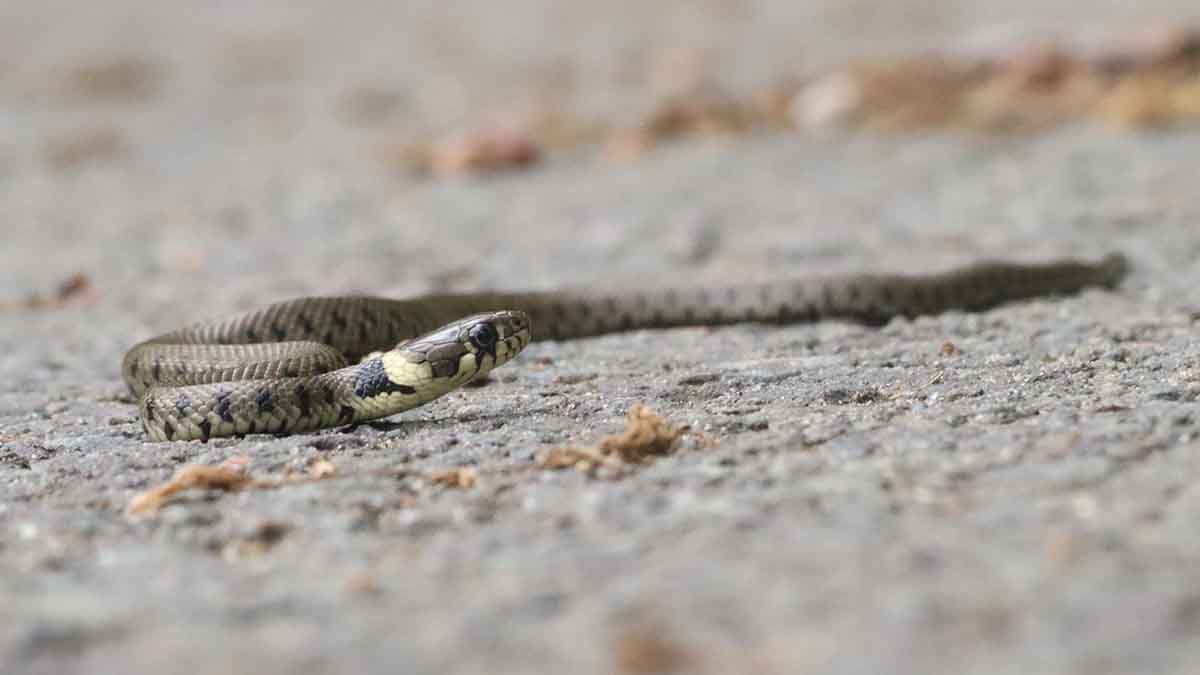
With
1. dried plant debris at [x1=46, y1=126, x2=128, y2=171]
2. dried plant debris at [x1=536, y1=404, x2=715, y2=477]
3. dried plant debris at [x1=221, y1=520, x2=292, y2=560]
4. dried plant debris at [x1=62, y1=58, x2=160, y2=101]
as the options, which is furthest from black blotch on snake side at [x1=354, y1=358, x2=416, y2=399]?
dried plant debris at [x1=62, y1=58, x2=160, y2=101]

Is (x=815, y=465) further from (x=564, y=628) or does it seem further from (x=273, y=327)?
(x=273, y=327)

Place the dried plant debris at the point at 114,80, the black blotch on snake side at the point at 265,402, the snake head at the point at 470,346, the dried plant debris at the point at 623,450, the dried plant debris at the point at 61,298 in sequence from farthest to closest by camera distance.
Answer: the dried plant debris at the point at 114,80 < the dried plant debris at the point at 61,298 < the snake head at the point at 470,346 < the black blotch on snake side at the point at 265,402 < the dried plant debris at the point at 623,450

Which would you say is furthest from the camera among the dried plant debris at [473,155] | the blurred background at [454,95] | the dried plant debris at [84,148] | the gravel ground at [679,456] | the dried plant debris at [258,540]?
the dried plant debris at [84,148]

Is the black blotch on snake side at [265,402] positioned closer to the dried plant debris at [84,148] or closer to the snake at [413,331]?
the snake at [413,331]

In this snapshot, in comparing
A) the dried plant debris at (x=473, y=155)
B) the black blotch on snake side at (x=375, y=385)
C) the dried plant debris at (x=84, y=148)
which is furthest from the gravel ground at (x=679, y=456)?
the dried plant debris at (x=84, y=148)

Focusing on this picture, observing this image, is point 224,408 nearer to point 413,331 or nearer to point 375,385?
point 375,385

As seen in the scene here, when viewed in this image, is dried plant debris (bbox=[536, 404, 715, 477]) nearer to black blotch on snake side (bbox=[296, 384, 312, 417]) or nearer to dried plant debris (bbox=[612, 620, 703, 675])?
black blotch on snake side (bbox=[296, 384, 312, 417])

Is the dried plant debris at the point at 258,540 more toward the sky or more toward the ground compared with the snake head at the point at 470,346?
more toward the ground

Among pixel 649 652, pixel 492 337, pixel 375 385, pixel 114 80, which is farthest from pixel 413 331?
pixel 114 80

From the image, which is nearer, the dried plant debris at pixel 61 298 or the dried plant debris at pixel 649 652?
the dried plant debris at pixel 649 652
